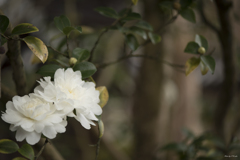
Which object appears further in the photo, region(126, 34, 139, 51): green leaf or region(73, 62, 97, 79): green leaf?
region(126, 34, 139, 51): green leaf

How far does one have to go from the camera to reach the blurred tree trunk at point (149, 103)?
4.48 ft

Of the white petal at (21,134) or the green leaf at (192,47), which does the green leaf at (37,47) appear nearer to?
the white petal at (21,134)

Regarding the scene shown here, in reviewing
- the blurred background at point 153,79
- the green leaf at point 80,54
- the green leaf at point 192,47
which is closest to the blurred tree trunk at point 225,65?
the blurred background at point 153,79

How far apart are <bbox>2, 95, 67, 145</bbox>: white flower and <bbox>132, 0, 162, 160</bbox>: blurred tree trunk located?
1.04m

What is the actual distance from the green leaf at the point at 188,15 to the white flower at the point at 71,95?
1.41 ft

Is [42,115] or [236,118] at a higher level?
[42,115]

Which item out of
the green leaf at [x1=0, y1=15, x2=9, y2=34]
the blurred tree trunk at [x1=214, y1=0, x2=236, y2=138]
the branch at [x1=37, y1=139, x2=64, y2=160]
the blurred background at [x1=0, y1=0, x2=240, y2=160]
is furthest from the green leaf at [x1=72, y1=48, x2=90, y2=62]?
the blurred tree trunk at [x1=214, y1=0, x2=236, y2=138]

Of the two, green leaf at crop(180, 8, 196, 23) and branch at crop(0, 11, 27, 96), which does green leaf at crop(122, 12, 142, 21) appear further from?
branch at crop(0, 11, 27, 96)

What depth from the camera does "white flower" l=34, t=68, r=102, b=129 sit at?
0.41 meters

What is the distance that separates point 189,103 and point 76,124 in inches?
37.3

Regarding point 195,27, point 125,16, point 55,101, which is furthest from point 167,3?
point 195,27

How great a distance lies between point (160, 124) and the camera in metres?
1.40

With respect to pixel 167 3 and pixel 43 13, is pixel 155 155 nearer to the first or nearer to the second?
pixel 167 3

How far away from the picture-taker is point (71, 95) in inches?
16.7
